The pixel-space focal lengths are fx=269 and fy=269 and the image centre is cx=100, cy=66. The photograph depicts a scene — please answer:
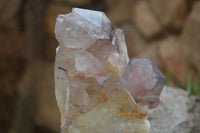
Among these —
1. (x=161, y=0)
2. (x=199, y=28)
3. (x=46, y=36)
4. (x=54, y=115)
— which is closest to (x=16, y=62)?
(x=46, y=36)

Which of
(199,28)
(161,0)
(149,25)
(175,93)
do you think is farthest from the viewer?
(149,25)

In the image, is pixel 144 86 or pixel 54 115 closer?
pixel 144 86

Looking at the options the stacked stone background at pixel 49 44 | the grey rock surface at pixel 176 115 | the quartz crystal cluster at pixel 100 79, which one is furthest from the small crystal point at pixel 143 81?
the stacked stone background at pixel 49 44

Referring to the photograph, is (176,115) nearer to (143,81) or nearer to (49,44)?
(143,81)

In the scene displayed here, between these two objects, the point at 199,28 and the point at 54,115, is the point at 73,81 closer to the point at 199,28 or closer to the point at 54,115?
the point at 199,28

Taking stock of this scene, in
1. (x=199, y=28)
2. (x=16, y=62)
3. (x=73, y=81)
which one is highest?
(x=73, y=81)

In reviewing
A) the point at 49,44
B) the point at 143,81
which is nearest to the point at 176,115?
the point at 143,81

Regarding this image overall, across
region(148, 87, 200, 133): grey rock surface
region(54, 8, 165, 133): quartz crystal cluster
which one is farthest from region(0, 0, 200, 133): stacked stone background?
region(54, 8, 165, 133): quartz crystal cluster
